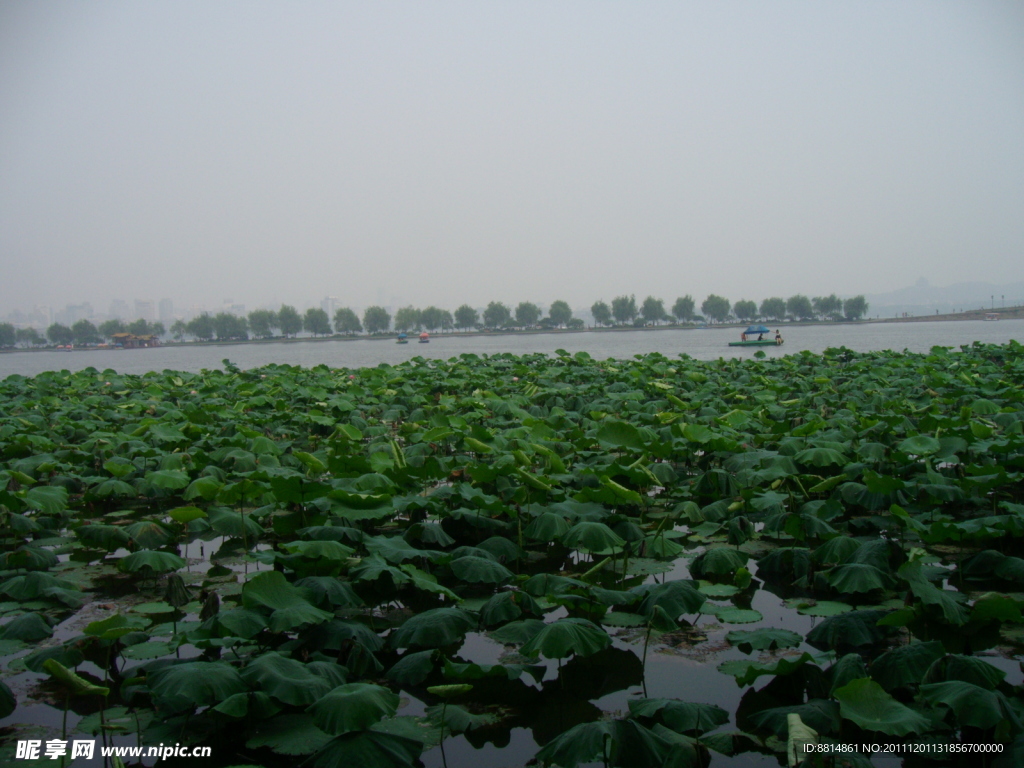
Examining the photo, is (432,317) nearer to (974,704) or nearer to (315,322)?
(315,322)

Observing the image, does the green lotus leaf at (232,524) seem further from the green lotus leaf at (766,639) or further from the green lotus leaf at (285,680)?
the green lotus leaf at (766,639)

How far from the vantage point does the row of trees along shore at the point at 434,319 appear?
5049 inches

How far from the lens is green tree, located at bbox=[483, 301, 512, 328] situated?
144m

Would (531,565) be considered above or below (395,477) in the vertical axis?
below

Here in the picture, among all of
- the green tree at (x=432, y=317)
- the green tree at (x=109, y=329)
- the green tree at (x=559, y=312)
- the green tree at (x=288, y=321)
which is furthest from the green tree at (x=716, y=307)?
the green tree at (x=109, y=329)

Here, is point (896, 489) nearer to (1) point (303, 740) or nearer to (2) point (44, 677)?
(1) point (303, 740)

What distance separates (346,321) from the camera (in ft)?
462

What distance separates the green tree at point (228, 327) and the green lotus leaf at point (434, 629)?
13247cm

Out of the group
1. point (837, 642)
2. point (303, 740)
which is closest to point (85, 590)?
point (303, 740)

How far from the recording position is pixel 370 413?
16672 millimetres

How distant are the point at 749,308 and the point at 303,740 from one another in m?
167

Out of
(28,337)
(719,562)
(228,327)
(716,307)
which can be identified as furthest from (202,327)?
(719,562)

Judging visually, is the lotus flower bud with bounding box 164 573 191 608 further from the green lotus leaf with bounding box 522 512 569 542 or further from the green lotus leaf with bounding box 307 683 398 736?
the green lotus leaf with bounding box 522 512 569 542

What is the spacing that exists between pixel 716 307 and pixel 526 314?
42.0 meters
